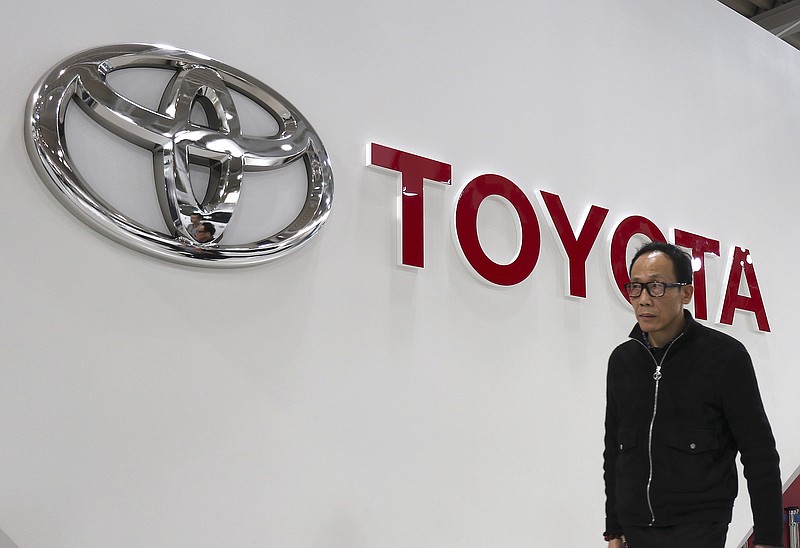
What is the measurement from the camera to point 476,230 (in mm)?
3461

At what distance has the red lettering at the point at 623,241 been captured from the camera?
4051 mm

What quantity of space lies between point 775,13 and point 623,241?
3876 millimetres

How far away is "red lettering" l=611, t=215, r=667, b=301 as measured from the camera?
13.3 feet

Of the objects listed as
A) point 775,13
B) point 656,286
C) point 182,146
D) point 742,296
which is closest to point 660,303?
point 656,286

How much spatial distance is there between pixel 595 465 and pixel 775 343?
191 centimetres

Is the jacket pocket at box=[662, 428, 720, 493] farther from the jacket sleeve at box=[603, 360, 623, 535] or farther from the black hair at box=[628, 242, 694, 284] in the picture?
the black hair at box=[628, 242, 694, 284]

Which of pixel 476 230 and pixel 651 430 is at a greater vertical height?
pixel 476 230

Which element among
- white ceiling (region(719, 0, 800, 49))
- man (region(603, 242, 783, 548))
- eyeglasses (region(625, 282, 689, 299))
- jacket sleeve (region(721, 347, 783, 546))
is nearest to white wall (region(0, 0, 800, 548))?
man (region(603, 242, 783, 548))

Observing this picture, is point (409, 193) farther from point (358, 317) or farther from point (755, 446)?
point (755, 446)

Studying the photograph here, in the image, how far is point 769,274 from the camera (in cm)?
517

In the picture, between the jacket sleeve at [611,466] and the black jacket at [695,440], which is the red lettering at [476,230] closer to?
the jacket sleeve at [611,466]

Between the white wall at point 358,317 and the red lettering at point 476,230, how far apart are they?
58 millimetres

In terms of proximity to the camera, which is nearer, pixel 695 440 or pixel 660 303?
pixel 695 440

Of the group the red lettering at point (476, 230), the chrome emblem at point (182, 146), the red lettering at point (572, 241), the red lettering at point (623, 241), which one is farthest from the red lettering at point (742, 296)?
the chrome emblem at point (182, 146)
